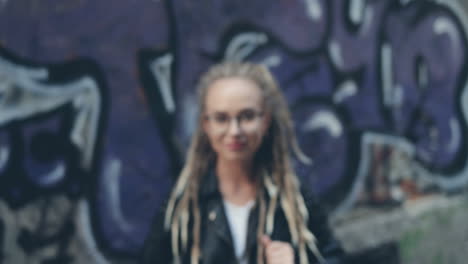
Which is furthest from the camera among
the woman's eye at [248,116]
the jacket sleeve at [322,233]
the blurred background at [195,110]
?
the blurred background at [195,110]

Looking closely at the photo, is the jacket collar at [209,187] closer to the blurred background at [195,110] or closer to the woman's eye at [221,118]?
the woman's eye at [221,118]

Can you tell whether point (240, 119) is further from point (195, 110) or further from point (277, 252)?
point (195, 110)

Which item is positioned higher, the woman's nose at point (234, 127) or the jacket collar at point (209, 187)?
the woman's nose at point (234, 127)

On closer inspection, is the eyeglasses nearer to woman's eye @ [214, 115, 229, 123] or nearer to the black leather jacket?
woman's eye @ [214, 115, 229, 123]

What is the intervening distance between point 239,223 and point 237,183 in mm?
169

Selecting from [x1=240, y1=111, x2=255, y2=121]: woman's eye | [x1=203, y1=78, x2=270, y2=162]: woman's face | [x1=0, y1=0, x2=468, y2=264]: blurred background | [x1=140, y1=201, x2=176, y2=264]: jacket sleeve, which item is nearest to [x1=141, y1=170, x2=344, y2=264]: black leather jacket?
[x1=140, y1=201, x2=176, y2=264]: jacket sleeve

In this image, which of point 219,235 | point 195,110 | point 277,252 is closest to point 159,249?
point 219,235

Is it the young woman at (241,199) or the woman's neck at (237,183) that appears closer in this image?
the young woman at (241,199)

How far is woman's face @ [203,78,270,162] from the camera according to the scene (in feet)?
6.99

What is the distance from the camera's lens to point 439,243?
4.61 m

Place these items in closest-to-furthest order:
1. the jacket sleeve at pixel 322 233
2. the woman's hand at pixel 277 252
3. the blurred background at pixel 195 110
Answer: the woman's hand at pixel 277 252, the jacket sleeve at pixel 322 233, the blurred background at pixel 195 110

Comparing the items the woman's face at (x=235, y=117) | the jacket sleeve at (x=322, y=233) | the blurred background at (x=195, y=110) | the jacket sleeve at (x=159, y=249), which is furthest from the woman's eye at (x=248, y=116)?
the blurred background at (x=195, y=110)

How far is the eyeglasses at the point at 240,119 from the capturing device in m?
2.14

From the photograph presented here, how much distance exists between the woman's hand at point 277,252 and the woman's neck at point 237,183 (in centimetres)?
23
